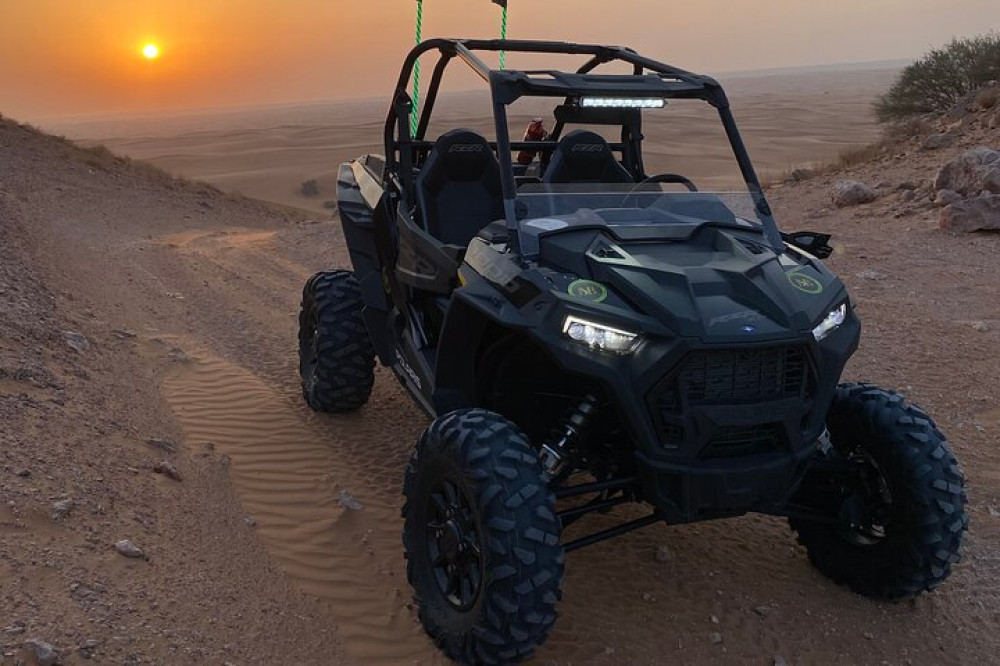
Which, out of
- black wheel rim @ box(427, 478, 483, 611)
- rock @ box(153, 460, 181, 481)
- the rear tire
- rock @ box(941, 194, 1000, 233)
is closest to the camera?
black wheel rim @ box(427, 478, 483, 611)

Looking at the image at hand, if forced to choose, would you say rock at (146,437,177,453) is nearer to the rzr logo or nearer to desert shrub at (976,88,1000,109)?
the rzr logo

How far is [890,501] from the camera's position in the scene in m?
3.47

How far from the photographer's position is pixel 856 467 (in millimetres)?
3570

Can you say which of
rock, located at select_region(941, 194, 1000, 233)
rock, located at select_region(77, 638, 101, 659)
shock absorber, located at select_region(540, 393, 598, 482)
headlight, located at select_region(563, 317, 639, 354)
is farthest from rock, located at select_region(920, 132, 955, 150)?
rock, located at select_region(77, 638, 101, 659)

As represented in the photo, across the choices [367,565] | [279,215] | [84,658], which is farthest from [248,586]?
[279,215]

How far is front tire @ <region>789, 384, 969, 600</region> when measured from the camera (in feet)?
10.9

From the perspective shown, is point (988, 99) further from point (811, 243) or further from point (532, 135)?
point (811, 243)

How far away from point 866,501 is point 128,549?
2.93 m

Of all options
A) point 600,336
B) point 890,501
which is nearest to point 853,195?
point 890,501

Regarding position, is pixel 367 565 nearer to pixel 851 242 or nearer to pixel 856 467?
pixel 856 467

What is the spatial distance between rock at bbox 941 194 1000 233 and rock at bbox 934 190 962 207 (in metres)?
0.47

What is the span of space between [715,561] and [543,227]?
1716 mm

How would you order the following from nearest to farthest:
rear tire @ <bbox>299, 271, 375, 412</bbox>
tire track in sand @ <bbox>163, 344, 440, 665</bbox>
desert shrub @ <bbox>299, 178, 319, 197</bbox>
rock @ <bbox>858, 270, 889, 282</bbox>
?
Result: tire track in sand @ <bbox>163, 344, 440, 665</bbox> → rear tire @ <bbox>299, 271, 375, 412</bbox> → rock @ <bbox>858, 270, 889, 282</bbox> → desert shrub @ <bbox>299, 178, 319, 197</bbox>

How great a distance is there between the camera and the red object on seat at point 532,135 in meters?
5.47
